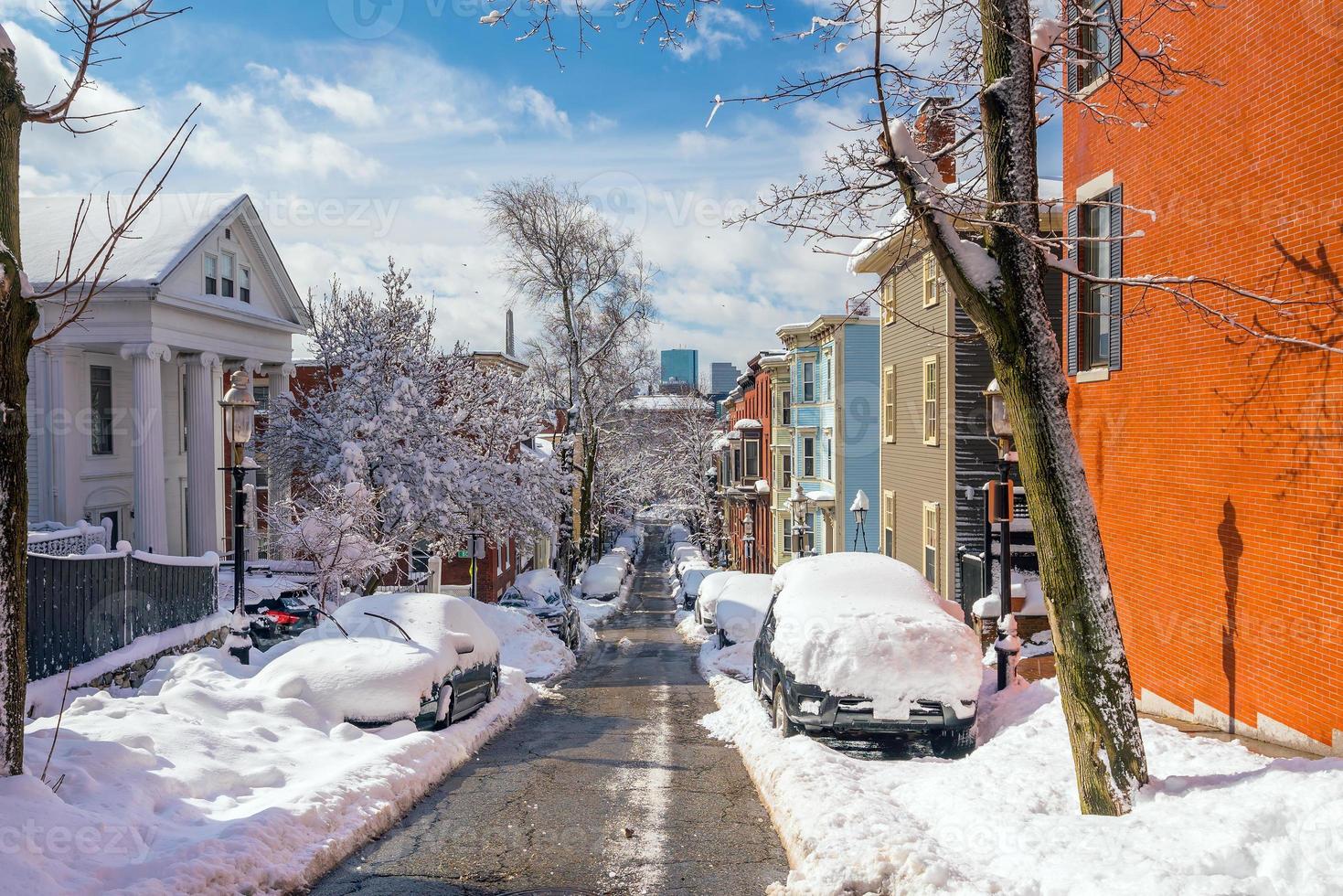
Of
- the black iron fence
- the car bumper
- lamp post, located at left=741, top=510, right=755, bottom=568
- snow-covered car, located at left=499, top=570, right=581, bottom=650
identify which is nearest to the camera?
the car bumper

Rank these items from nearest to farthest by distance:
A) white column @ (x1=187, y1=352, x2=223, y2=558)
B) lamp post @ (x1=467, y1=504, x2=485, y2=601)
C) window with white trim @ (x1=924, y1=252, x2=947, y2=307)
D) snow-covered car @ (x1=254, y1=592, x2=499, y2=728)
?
snow-covered car @ (x1=254, y1=592, x2=499, y2=728) → window with white trim @ (x1=924, y1=252, x2=947, y2=307) → white column @ (x1=187, y1=352, x2=223, y2=558) → lamp post @ (x1=467, y1=504, x2=485, y2=601)

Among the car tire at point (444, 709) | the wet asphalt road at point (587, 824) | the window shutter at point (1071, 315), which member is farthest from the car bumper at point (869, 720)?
the window shutter at point (1071, 315)

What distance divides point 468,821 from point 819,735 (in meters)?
3.64

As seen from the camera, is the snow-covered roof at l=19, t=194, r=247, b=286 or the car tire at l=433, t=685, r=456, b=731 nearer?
the car tire at l=433, t=685, r=456, b=731

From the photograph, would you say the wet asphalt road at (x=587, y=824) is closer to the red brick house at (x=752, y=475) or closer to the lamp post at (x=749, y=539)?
the red brick house at (x=752, y=475)

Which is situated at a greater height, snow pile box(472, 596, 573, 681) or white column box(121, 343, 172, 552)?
white column box(121, 343, 172, 552)

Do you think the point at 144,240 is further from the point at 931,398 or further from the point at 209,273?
the point at 931,398

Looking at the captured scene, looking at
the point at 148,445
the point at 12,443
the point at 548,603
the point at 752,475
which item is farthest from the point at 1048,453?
the point at 752,475

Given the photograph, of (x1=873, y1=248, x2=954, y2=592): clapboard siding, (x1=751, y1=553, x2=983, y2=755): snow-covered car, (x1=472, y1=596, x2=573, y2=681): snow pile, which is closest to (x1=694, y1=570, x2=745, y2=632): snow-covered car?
(x1=873, y1=248, x2=954, y2=592): clapboard siding

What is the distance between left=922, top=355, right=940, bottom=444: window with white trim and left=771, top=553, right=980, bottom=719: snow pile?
1229 centimetres

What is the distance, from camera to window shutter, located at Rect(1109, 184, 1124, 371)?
38.1 feet

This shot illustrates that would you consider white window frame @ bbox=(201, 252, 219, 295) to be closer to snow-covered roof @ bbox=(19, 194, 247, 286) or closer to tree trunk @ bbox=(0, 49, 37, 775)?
snow-covered roof @ bbox=(19, 194, 247, 286)

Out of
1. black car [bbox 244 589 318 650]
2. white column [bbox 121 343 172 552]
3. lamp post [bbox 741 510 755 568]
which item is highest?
white column [bbox 121 343 172 552]

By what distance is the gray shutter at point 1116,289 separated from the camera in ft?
38.1
